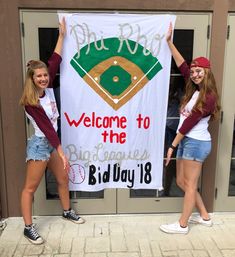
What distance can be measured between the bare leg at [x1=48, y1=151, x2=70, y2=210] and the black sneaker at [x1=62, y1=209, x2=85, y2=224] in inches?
2.2

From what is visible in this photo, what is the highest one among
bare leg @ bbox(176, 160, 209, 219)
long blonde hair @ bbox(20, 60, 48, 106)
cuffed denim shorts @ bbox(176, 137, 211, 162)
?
long blonde hair @ bbox(20, 60, 48, 106)

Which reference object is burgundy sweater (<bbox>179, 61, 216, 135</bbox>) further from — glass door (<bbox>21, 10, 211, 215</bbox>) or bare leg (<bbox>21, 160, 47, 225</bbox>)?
bare leg (<bbox>21, 160, 47, 225</bbox>)

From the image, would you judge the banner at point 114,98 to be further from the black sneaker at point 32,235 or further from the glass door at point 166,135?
the black sneaker at point 32,235

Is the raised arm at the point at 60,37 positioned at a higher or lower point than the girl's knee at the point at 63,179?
higher

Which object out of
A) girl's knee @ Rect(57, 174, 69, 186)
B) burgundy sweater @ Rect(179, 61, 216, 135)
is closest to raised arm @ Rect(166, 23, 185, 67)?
burgundy sweater @ Rect(179, 61, 216, 135)

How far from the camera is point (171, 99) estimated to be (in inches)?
132

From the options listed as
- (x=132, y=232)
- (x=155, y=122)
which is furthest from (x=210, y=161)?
A: (x=132, y=232)

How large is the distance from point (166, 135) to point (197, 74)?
76 centimetres

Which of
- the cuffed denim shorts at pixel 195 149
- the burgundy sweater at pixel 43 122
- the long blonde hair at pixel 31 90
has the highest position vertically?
the long blonde hair at pixel 31 90

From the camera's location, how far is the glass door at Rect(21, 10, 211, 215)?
3.11 meters

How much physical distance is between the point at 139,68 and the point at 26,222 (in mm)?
1777

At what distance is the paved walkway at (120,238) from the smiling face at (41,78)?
142cm

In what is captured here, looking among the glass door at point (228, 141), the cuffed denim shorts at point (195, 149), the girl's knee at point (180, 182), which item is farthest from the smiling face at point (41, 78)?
the glass door at point (228, 141)

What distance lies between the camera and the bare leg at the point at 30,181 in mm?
3016
